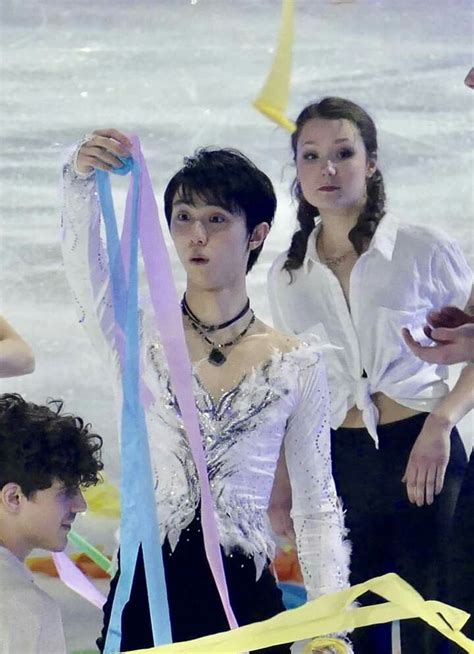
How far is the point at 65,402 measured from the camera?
1491mm

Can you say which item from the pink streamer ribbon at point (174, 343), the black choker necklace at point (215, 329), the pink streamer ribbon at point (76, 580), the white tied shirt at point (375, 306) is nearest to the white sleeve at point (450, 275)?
the white tied shirt at point (375, 306)

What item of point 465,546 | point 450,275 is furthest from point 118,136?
point 465,546

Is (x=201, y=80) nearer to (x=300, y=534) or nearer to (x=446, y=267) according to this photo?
(x=446, y=267)

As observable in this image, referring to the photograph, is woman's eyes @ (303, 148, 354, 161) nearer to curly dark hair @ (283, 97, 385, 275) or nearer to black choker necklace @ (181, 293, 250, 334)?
curly dark hair @ (283, 97, 385, 275)

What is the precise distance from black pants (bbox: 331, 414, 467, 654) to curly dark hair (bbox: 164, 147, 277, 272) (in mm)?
318

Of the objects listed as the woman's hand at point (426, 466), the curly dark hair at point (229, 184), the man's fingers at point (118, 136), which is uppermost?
the man's fingers at point (118, 136)

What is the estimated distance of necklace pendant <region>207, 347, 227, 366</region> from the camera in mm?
1439

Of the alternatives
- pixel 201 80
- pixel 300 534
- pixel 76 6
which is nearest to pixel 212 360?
pixel 300 534

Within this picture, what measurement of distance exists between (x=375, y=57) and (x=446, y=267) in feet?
1.01

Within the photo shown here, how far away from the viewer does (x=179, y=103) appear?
1.48m

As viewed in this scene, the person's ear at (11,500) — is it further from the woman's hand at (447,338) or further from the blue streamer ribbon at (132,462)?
the woman's hand at (447,338)

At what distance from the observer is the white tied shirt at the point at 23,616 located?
1.37 m

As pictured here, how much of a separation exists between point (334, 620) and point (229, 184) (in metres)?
0.60

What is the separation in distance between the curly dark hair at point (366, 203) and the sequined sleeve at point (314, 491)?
17 cm
